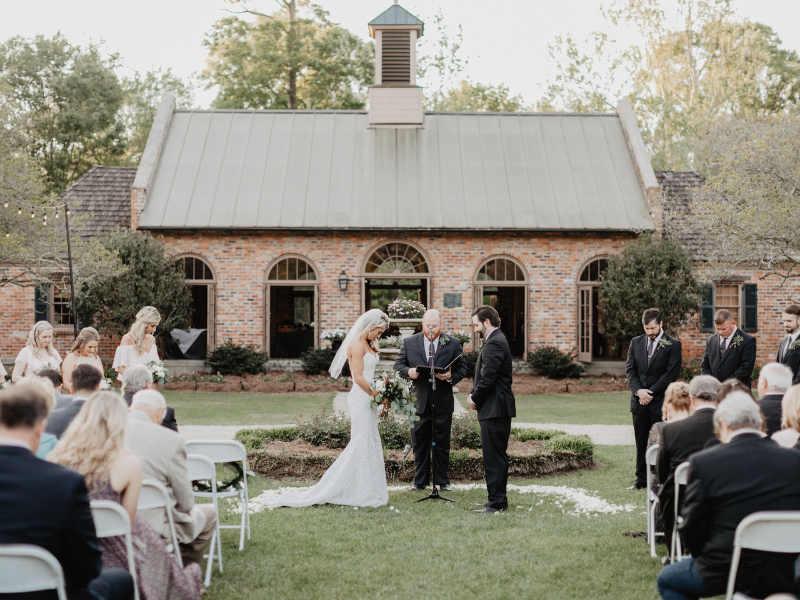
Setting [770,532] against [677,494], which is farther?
[677,494]

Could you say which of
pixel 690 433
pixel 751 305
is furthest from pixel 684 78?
pixel 690 433

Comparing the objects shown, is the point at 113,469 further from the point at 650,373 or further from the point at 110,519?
the point at 650,373

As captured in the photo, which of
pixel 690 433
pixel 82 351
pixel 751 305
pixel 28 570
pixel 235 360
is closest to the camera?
pixel 28 570

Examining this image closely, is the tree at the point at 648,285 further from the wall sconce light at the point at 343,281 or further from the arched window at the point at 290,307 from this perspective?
the arched window at the point at 290,307

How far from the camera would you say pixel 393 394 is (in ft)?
24.5

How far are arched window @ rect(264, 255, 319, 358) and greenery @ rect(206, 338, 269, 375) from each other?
729 mm

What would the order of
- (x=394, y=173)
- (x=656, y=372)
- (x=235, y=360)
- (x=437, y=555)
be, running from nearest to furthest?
(x=437, y=555) < (x=656, y=372) < (x=235, y=360) < (x=394, y=173)

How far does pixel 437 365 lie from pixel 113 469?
476 centimetres

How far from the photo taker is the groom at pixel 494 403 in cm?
711

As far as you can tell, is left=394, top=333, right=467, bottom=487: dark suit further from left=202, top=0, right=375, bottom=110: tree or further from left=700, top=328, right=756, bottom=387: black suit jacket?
left=202, top=0, right=375, bottom=110: tree

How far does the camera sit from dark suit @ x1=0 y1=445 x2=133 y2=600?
123 inches

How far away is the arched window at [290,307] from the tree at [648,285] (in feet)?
24.6

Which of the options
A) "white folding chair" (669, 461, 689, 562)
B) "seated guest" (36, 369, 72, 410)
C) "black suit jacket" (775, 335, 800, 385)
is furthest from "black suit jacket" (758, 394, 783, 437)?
"seated guest" (36, 369, 72, 410)

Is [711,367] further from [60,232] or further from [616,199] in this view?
[60,232]
